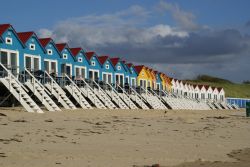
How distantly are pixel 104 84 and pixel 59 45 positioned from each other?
4.27 metres

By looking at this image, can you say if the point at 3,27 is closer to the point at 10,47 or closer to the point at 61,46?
the point at 10,47

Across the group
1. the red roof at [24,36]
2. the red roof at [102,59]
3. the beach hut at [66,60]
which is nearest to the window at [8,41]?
the red roof at [24,36]

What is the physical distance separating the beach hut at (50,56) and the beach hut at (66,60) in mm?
575

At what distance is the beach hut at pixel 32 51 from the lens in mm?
27250

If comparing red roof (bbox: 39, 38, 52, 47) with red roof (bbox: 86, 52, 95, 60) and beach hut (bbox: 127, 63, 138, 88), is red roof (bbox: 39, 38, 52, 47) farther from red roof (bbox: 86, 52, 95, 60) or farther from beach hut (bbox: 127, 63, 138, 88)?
beach hut (bbox: 127, 63, 138, 88)

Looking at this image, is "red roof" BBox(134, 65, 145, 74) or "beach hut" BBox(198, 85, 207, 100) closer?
"red roof" BBox(134, 65, 145, 74)

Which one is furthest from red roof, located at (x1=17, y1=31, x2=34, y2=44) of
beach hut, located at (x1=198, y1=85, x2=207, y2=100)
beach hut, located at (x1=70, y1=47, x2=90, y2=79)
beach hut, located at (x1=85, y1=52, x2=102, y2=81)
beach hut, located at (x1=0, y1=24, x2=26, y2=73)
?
beach hut, located at (x1=198, y1=85, x2=207, y2=100)

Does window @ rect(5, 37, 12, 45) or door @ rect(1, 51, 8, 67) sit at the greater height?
window @ rect(5, 37, 12, 45)

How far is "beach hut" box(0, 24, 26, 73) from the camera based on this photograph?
82.7ft

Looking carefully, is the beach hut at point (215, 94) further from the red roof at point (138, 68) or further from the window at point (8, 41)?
the window at point (8, 41)

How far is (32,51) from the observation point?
27922mm

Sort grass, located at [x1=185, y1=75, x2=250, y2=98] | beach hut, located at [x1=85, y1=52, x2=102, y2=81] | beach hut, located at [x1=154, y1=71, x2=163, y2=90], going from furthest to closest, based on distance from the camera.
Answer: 1. grass, located at [x1=185, y1=75, x2=250, y2=98]
2. beach hut, located at [x1=154, y1=71, x2=163, y2=90]
3. beach hut, located at [x1=85, y1=52, x2=102, y2=81]

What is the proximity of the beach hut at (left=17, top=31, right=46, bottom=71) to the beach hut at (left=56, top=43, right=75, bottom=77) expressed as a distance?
8.74 ft

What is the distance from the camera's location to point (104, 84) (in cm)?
3272
